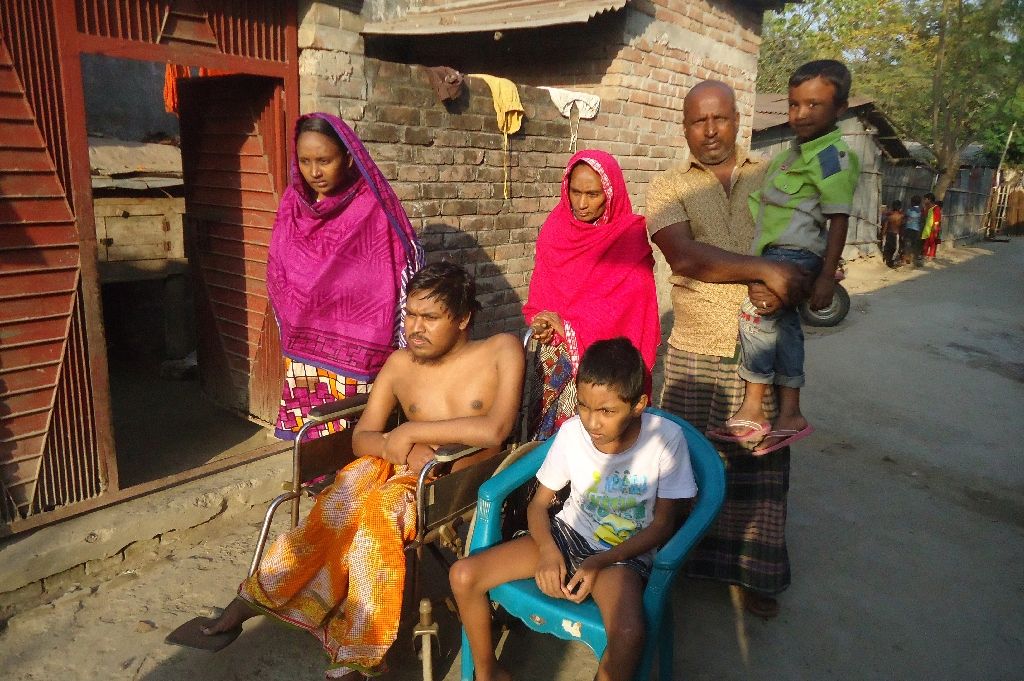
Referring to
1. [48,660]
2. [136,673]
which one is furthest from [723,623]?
[48,660]

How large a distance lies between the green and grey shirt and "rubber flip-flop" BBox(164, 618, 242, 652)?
2363 millimetres

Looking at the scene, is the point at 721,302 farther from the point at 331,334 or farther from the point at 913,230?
the point at 913,230

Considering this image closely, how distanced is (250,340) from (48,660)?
7.13ft

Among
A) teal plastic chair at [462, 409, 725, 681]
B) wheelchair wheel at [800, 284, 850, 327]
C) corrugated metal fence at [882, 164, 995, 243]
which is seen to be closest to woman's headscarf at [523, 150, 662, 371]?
teal plastic chair at [462, 409, 725, 681]

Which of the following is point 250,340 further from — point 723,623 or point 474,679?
point 723,623

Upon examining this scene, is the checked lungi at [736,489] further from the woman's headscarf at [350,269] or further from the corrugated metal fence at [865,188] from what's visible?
the corrugated metal fence at [865,188]

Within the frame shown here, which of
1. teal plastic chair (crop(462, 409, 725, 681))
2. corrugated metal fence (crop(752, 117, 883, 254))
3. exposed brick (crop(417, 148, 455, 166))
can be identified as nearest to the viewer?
teal plastic chair (crop(462, 409, 725, 681))

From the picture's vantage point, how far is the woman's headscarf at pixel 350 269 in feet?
10.5

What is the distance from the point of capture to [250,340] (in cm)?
452

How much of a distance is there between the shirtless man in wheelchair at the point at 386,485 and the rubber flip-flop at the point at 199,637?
0.02m

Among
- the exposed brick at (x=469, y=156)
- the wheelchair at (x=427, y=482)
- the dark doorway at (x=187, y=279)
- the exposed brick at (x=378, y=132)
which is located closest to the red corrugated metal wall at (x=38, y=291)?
A: the dark doorway at (x=187, y=279)

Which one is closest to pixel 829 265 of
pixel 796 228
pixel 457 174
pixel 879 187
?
pixel 796 228

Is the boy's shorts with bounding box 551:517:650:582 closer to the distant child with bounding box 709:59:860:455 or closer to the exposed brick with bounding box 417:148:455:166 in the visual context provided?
the distant child with bounding box 709:59:860:455

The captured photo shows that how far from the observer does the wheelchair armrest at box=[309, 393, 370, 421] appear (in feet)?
9.20
